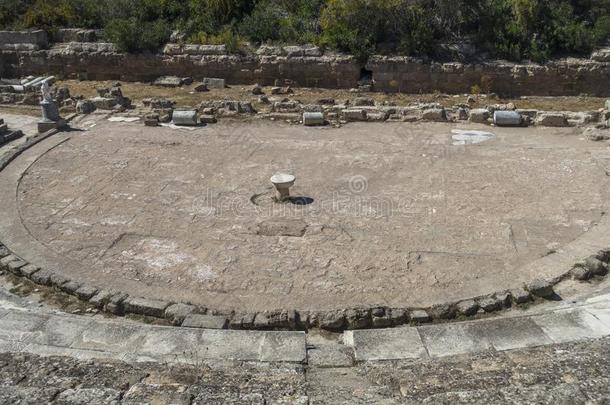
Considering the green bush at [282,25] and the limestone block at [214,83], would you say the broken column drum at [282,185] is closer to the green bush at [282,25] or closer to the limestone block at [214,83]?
the limestone block at [214,83]

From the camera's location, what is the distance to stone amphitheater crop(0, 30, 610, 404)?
6.41 m

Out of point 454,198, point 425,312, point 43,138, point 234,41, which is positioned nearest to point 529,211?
point 454,198

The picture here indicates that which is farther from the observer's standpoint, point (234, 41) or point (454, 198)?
point (234, 41)

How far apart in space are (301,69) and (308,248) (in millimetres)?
12988

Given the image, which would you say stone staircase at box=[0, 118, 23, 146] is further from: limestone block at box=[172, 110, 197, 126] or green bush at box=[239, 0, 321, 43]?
green bush at box=[239, 0, 321, 43]

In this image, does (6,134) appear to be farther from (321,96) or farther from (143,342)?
(143,342)

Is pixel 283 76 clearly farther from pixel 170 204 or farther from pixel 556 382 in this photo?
pixel 556 382

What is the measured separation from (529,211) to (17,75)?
21707 millimetres

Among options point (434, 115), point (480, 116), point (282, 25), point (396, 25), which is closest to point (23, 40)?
point (282, 25)

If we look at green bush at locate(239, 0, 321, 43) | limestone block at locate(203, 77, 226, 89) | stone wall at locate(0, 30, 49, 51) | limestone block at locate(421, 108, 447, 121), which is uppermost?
green bush at locate(239, 0, 321, 43)

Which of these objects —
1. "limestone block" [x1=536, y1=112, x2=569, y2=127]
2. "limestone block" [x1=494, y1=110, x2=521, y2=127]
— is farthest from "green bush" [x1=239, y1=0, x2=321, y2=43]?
"limestone block" [x1=536, y1=112, x2=569, y2=127]

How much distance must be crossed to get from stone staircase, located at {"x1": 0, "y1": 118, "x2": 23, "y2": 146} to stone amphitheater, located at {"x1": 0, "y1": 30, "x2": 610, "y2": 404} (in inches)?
3.2

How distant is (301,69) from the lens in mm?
21922

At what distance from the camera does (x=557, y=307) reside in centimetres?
846
